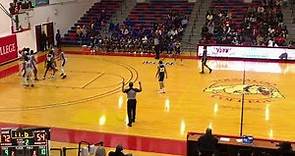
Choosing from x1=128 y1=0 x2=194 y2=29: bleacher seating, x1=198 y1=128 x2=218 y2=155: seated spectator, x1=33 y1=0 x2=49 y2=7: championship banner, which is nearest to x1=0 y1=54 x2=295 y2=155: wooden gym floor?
x1=198 y1=128 x2=218 y2=155: seated spectator

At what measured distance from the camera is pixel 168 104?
20562 mm

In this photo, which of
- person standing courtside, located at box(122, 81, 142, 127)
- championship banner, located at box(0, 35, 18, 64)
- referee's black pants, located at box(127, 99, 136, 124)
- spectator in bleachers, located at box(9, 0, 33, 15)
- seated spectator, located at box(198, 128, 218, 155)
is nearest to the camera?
seated spectator, located at box(198, 128, 218, 155)

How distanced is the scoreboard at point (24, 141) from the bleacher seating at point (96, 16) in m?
26.1

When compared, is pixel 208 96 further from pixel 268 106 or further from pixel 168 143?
pixel 168 143

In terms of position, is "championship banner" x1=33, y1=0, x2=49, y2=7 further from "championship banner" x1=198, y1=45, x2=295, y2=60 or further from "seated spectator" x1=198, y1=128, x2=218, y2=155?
"seated spectator" x1=198, y1=128, x2=218, y2=155

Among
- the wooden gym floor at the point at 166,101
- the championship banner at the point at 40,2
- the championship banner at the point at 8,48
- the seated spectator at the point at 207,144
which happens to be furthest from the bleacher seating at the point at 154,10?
the seated spectator at the point at 207,144

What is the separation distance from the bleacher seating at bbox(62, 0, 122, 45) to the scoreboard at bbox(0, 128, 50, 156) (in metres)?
26.1

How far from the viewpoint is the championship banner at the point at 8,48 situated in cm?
3016

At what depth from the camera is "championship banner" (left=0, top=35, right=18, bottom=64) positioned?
30.2 m

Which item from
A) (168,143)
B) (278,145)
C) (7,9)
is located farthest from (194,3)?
(278,145)

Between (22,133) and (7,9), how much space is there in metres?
21.1

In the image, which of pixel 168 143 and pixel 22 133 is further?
pixel 168 143

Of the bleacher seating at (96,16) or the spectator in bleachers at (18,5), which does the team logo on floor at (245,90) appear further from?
the bleacher seating at (96,16)

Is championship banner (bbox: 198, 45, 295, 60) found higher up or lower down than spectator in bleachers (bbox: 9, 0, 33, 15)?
lower down
